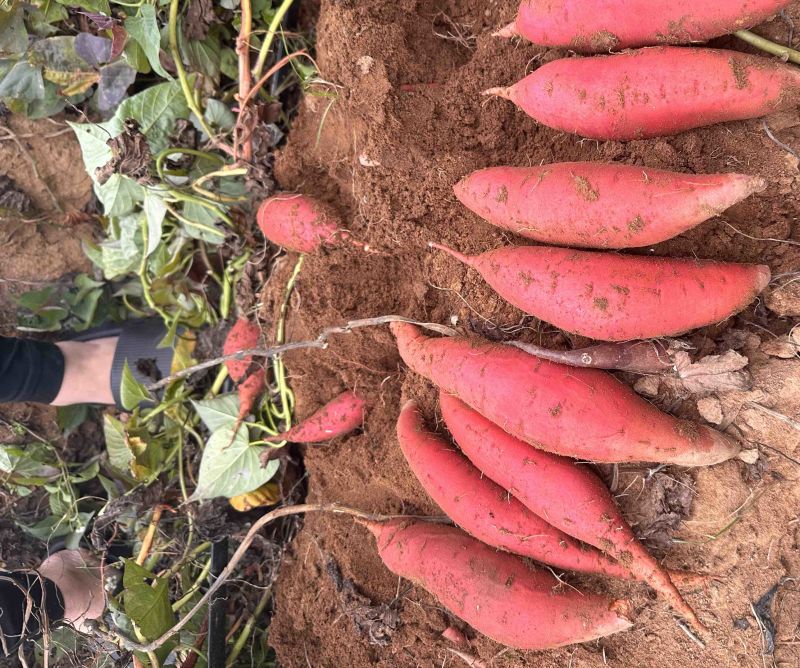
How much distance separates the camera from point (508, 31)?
1.12 metres

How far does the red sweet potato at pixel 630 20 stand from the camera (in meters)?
0.89

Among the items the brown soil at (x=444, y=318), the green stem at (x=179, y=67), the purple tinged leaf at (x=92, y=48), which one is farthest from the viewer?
the purple tinged leaf at (x=92, y=48)

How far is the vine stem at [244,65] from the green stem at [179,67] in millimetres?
111

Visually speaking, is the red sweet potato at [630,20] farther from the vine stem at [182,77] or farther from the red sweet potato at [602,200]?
the vine stem at [182,77]

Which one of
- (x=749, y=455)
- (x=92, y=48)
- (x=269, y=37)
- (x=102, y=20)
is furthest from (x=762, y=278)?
(x=92, y=48)

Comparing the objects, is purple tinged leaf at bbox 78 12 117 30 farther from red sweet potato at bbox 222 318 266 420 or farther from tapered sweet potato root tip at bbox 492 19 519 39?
tapered sweet potato root tip at bbox 492 19 519 39

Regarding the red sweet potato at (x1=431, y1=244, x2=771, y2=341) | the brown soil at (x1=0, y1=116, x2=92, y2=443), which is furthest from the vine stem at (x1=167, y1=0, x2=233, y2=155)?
the red sweet potato at (x1=431, y1=244, x2=771, y2=341)

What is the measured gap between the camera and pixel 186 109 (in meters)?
1.54

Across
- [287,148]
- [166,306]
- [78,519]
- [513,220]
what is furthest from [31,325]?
[513,220]

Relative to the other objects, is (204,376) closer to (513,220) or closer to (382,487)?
(382,487)

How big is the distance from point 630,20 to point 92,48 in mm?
1459

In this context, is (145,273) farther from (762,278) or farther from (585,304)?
(762,278)

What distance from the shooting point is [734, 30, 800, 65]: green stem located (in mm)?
920

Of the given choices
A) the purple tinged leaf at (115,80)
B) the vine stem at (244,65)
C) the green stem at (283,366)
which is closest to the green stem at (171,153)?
the vine stem at (244,65)
